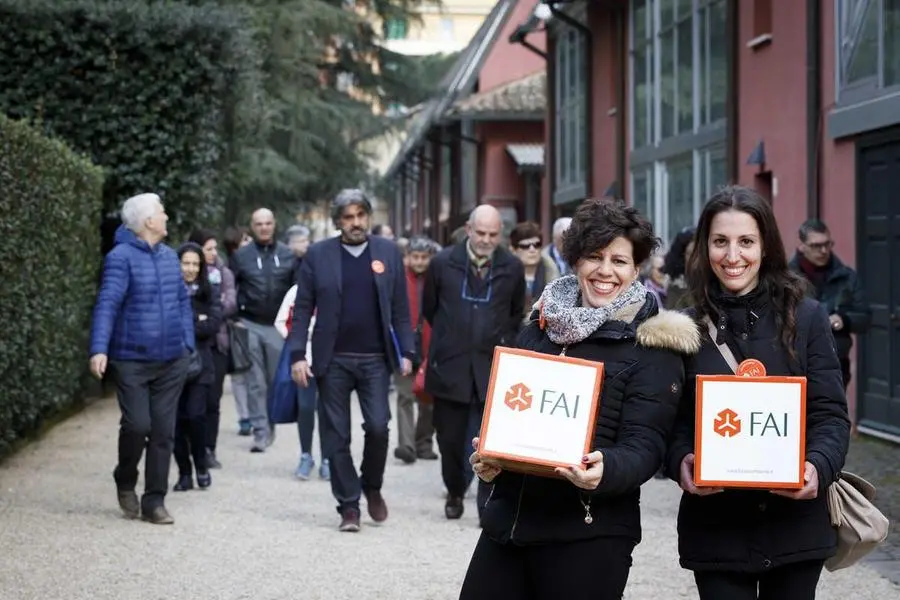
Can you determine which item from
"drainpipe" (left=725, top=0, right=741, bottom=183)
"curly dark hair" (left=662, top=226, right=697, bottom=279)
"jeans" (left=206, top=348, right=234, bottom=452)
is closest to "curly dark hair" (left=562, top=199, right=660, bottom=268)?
"curly dark hair" (left=662, top=226, right=697, bottom=279)

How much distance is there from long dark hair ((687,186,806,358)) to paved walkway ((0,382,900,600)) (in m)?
3.08

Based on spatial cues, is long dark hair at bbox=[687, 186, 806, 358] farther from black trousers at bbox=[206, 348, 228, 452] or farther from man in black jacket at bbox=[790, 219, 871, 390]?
black trousers at bbox=[206, 348, 228, 452]

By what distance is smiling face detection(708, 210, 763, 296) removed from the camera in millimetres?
4457

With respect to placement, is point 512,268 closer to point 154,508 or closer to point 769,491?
point 154,508

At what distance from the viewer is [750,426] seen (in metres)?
4.22

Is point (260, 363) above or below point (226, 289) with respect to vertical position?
below

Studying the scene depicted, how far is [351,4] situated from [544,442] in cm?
2995

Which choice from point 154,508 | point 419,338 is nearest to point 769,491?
point 154,508

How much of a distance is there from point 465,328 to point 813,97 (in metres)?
6.31

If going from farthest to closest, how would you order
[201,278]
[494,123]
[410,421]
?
[494,123]
[410,421]
[201,278]

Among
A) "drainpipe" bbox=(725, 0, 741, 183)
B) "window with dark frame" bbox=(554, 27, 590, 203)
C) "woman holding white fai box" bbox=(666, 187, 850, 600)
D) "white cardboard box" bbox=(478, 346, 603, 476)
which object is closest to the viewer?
"white cardboard box" bbox=(478, 346, 603, 476)

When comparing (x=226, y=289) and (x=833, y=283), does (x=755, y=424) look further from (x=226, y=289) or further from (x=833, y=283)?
(x=226, y=289)

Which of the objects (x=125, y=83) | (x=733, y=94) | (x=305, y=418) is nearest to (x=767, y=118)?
(x=733, y=94)

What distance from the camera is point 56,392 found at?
13.3 metres
